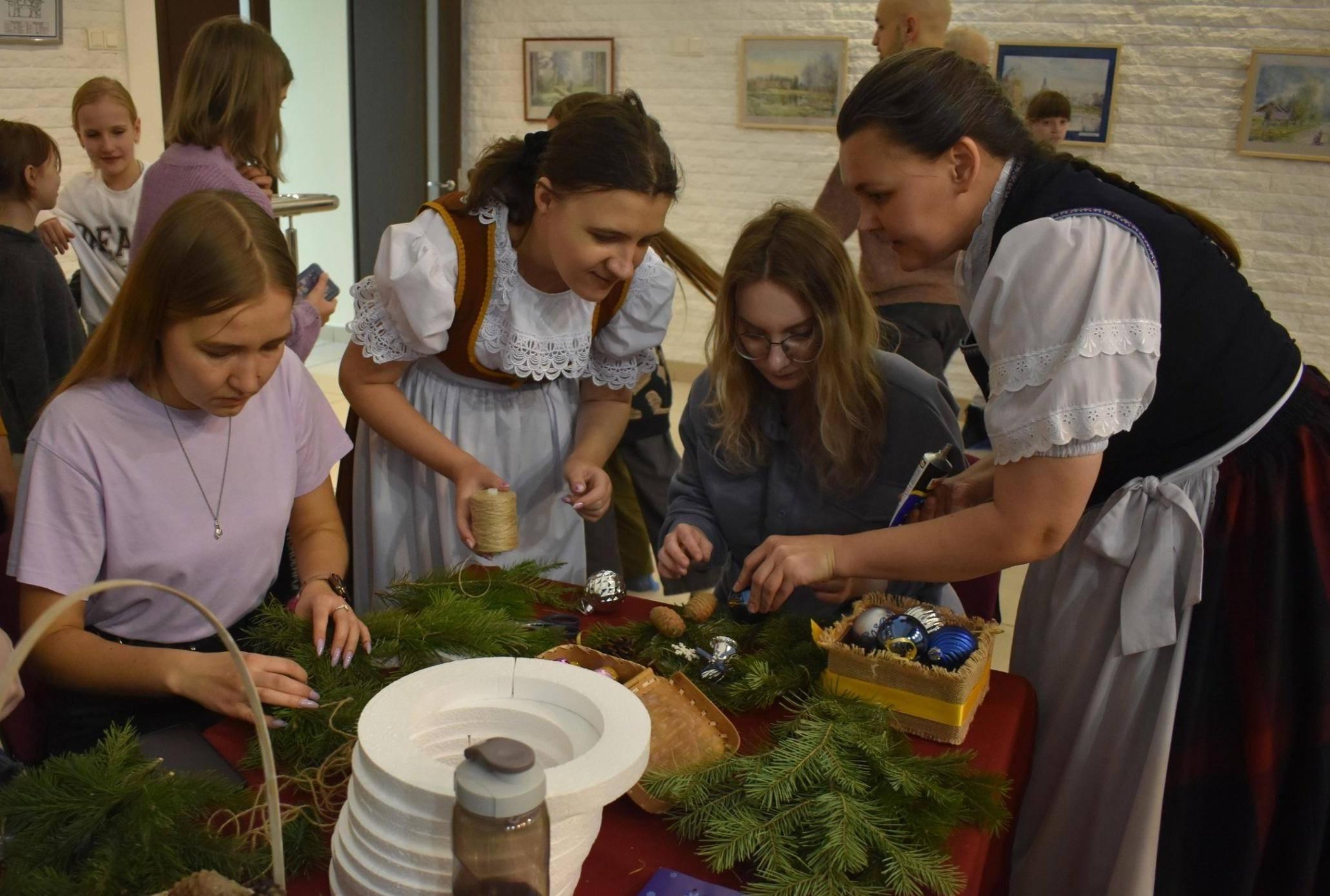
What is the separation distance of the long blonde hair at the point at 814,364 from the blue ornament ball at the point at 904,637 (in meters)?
0.53

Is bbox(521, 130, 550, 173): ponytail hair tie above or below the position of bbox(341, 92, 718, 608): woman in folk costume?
above

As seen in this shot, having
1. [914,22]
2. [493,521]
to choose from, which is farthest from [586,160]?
[914,22]

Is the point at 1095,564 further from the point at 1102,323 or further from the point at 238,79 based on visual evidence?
the point at 238,79

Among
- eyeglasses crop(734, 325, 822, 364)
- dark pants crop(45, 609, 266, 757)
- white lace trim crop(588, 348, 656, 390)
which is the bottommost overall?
dark pants crop(45, 609, 266, 757)

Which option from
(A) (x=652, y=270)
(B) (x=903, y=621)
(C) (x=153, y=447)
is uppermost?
(A) (x=652, y=270)

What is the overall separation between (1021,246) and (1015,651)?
0.77 metres

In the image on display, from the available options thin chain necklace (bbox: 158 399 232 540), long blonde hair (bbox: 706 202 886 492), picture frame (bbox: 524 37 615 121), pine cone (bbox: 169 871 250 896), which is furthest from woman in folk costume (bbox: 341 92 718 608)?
picture frame (bbox: 524 37 615 121)

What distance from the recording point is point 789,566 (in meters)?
1.57

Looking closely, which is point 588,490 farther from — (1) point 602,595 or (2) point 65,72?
(2) point 65,72

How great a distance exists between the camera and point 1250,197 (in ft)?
18.3

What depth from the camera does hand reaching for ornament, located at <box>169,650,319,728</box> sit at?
4.44ft

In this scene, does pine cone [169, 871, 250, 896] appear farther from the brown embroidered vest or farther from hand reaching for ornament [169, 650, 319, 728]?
the brown embroidered vest

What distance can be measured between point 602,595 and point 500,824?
0.93 m

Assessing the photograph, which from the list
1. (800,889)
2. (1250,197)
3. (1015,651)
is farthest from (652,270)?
(1250,197)
